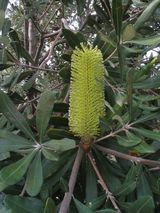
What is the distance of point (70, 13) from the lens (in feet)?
8.39

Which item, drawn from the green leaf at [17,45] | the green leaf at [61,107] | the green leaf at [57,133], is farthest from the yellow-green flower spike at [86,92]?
the green leaf at [17,45]

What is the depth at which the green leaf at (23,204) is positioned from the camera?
86 cm

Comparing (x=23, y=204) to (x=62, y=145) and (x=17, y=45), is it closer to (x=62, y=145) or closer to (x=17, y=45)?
(x=62, y=145)

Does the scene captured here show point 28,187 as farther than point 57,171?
No

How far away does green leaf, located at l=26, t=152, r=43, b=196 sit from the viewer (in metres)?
0.84

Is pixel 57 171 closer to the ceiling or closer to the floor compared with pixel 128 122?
closer to the floor

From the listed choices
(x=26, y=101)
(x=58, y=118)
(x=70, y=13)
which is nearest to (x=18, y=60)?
(x=26, y=101)

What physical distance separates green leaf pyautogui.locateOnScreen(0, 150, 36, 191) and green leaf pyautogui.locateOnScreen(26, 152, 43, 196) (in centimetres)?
2

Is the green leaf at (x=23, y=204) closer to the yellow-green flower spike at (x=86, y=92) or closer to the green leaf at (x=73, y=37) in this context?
the yellow-green flower spike at (x=86, y=92)

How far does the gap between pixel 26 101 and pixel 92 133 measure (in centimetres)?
48

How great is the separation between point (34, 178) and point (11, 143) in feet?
0.32

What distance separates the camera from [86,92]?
0.91 metres

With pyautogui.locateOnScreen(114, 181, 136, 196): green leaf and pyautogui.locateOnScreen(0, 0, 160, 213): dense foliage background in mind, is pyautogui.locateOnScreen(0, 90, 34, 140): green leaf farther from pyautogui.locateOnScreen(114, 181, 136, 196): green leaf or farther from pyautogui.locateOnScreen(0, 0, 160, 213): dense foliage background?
pyautogui.locateOnScreen(114, 181, 136, 196): green leaf

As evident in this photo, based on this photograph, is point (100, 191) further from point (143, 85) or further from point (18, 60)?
point (18, 60)
